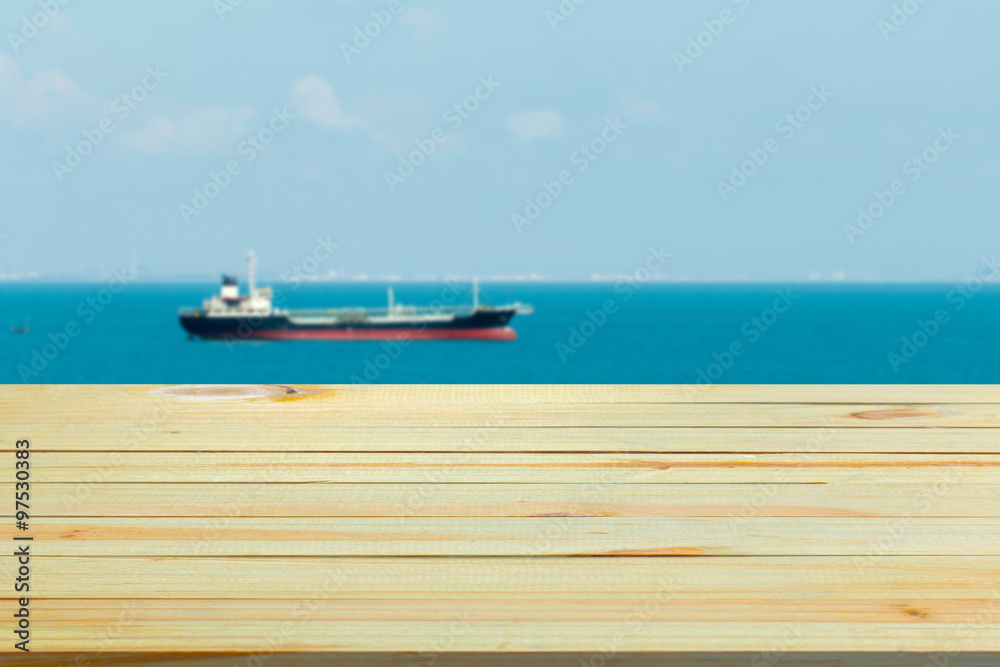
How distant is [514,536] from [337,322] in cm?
4714

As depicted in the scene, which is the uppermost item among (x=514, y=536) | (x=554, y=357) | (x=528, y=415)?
(x=554, y=357)

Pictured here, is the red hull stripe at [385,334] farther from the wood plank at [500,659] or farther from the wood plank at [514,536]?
the wood plank at [500,659]

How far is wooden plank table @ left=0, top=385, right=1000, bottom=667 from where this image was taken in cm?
86

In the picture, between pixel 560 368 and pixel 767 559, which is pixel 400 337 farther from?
pixel 767 559

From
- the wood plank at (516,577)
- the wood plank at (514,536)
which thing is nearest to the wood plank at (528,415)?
the wood plank at (514,536)

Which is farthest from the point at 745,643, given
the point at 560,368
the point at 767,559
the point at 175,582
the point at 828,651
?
the point at 560,368

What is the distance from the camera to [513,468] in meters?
1.31

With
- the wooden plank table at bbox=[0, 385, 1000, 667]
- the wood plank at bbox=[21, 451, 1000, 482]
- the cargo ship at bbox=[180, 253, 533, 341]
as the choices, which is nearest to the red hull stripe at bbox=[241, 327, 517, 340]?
the cargo ship at bbox=[180, 253, 533, 341]

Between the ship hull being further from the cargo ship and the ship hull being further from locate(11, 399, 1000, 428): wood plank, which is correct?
locate(11, 399, 1000, 428): wood plank

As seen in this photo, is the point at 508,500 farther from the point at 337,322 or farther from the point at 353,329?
the point at 353,329

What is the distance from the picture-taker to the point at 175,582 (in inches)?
38.3

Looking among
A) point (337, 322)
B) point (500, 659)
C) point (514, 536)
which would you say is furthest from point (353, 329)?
point (500, 659)

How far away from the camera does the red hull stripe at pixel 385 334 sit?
159ft

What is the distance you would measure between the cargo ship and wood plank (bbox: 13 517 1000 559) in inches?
1790
